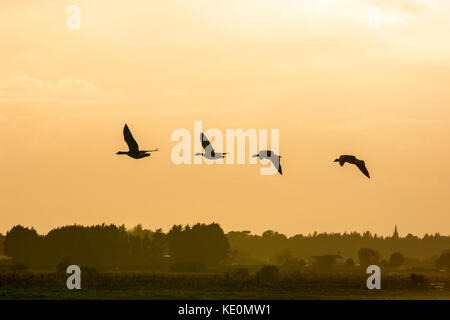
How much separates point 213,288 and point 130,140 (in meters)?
68.4

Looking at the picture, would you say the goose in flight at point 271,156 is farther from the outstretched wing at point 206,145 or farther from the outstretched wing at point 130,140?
the outstretched wing at point 130,140

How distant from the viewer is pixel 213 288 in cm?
11919

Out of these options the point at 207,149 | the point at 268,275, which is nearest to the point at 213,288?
the point at 268,275

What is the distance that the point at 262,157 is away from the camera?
183 feet

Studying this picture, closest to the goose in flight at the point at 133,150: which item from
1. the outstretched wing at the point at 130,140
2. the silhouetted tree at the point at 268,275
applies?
the outstretched wing at the point at 130,140

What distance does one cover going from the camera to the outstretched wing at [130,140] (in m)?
52.9

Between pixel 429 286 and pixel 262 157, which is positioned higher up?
pixel 262 157

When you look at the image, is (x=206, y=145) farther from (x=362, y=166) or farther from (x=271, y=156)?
(x=362, y=166)

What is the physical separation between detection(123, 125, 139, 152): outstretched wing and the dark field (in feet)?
170
